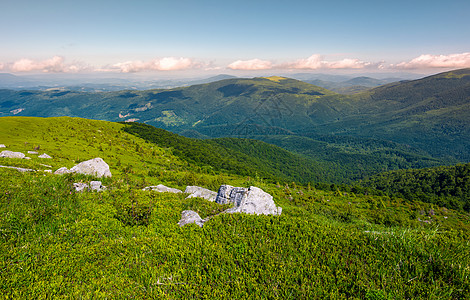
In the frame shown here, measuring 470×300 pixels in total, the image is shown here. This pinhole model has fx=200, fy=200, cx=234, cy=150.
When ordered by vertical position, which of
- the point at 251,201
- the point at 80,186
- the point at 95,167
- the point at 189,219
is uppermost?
the point at 80,186

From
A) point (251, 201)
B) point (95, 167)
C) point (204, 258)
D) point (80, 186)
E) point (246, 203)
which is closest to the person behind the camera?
point (204, 258)

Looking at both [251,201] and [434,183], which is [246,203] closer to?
[251,201]

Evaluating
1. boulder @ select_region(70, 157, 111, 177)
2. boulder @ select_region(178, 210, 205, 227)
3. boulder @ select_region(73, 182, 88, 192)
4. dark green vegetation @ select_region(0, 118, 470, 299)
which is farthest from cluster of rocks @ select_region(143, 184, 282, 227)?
boulder @ select_region(70, 157, 111, 177)

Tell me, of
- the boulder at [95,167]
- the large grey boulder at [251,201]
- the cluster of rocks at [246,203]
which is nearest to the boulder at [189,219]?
the cluster of rocks at [246,203]

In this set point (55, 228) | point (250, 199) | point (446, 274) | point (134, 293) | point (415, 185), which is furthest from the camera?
point (415, 185)

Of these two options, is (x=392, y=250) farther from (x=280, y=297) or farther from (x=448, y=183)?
(x=448, y=183)

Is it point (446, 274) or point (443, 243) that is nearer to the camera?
point (446, 274)

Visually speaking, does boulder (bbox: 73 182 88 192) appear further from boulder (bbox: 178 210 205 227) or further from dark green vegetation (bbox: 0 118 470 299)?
boulder (bbox: 178 210 205 227)

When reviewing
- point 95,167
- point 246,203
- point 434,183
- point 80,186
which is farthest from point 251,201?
point 434,183

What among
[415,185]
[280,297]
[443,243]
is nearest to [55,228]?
[280,297]

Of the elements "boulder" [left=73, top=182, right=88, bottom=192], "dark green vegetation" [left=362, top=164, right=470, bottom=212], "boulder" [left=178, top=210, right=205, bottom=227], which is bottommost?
"dark green vegetation" [left=362, top=164, right=470, bottom=212]

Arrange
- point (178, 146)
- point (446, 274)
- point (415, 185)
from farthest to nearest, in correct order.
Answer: point (415, 185) < point (178, 146) < point (446, 274)
